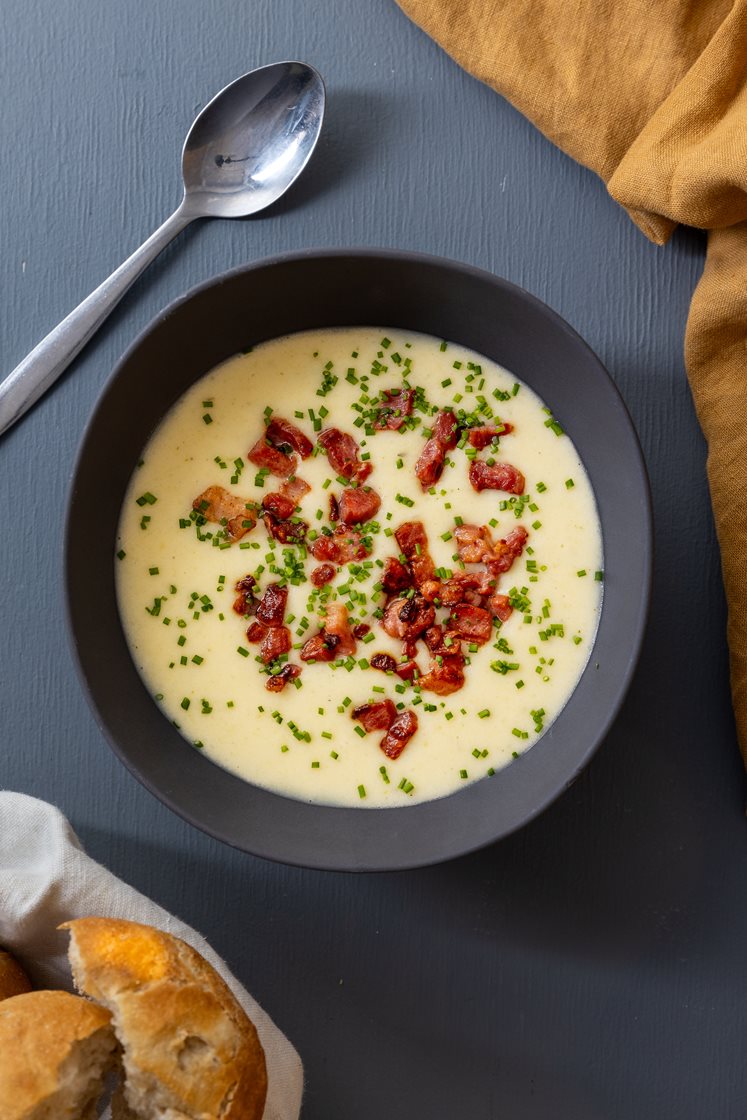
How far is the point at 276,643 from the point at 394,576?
37cm

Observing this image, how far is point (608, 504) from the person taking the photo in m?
3.06

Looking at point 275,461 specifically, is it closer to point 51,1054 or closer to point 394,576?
point 394,576

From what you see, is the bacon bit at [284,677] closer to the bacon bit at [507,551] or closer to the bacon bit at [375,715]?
the bacon bit at [375,715]

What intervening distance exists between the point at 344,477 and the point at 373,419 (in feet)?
0.60

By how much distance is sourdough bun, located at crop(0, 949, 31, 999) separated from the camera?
290 cm

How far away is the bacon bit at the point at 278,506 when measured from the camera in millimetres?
3084

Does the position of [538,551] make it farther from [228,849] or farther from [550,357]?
[228,849]

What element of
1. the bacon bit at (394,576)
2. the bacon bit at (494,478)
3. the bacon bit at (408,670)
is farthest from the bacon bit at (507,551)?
the bacon bit at (408,670)

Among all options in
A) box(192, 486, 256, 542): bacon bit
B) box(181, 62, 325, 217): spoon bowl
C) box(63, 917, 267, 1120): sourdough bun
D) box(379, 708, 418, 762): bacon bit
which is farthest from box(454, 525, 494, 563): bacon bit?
box(63, 917, 267, 1120): sourdough bun

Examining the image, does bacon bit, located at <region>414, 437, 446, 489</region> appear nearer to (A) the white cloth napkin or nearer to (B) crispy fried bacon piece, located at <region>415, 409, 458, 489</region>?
(B) crispy fried bacon piece, located at <region>415, 409, 458, 489</region>

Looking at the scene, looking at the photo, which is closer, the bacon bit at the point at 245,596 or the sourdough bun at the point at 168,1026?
the sourdough bun at the point at 168,1026

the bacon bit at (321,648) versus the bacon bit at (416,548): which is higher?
Answer: the bacon bit at (416,548)

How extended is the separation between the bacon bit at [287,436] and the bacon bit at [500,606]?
25.4 inches

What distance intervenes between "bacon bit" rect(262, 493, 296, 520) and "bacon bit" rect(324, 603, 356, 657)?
0.28m
